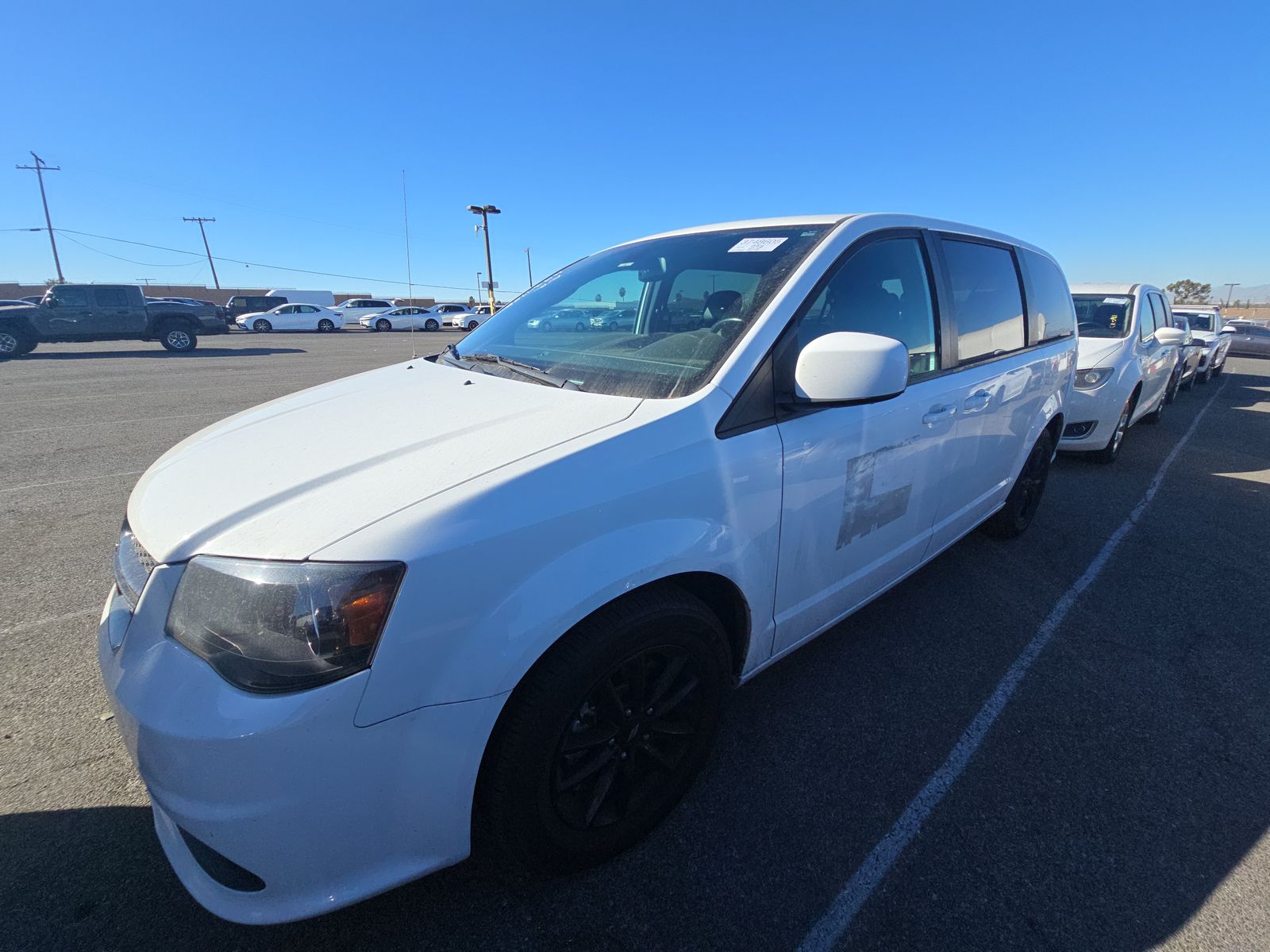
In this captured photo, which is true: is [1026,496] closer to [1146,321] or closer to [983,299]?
[983,299]

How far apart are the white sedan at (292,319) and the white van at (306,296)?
6549 mm

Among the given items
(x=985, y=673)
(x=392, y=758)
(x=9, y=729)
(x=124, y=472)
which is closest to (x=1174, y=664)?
(x=985, y=673)

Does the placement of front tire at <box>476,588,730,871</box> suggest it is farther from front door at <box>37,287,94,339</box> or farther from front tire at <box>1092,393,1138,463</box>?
front door at <box>37,287,94,339</box>

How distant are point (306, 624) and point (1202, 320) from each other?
19.7 meters

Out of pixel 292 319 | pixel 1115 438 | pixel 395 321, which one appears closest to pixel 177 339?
pixel 292 319

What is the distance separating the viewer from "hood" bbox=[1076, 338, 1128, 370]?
5969mm

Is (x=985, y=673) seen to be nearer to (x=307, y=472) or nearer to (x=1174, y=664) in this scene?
(x=1174, y=664)

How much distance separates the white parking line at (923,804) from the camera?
5.41 ft

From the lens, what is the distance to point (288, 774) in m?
1.21

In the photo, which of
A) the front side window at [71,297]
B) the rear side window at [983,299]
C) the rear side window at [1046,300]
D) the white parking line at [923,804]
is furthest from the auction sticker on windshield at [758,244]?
the front side window at [71,297]

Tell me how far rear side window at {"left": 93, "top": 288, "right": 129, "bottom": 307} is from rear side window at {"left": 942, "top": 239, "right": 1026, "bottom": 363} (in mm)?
22991

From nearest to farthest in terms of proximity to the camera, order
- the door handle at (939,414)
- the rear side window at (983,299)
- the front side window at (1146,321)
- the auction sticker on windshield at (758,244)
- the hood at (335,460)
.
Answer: the hood at (335,460), the auction sticker on windshield at (758,244), the door handle at (939,414), the rear side window at (983,299), the front side window at (1146,321)

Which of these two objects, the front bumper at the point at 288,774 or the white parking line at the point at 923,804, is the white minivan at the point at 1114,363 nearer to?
the white parking line at the point at 923,804

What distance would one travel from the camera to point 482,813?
1.55m
